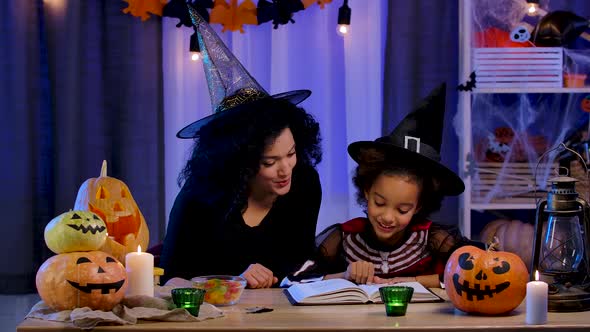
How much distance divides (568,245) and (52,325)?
1.23 meters

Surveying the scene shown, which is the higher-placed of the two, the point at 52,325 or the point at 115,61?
the point at 115,61

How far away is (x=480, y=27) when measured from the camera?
4.18m

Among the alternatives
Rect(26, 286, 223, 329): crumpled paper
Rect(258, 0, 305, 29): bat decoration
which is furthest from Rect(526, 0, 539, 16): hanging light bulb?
Rect(26, 286, 223, 329): crumpled paper

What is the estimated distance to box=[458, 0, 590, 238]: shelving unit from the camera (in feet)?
13.5

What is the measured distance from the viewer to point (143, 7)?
4230 millimetres

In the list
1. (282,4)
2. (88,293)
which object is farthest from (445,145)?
(88,293)

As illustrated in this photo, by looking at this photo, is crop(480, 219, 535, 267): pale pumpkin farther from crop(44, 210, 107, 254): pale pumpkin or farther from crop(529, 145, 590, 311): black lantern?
crop(44, 210, 107, 254): pale pumpkin

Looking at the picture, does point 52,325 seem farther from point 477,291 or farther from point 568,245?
point 568,245

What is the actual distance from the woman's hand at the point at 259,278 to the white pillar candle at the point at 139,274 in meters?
0.54

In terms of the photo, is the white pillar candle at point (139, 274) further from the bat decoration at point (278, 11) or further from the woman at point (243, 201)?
the bat decoration at point (278, 11)

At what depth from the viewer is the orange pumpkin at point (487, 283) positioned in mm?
2018

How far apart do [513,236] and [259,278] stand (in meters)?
1.91

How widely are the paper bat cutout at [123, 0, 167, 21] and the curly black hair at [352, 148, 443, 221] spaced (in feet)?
6.21

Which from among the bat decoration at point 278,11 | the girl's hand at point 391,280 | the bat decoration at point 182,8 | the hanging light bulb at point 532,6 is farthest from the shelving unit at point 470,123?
the girl's hand at point 391,280
